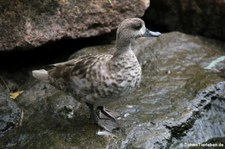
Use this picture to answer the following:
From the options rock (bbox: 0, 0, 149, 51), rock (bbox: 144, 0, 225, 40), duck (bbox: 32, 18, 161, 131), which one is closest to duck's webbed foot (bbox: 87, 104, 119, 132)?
duck (bbox: 32, 18, 161, 131)

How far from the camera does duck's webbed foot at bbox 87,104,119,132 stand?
4.96m

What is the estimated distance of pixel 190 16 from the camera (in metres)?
7.00

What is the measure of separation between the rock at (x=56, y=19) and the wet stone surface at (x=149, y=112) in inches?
20.1

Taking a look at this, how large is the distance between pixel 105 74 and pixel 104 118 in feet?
2.02

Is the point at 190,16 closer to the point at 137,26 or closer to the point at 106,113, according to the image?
the point at 137,26

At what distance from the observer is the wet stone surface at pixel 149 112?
15.7 ft

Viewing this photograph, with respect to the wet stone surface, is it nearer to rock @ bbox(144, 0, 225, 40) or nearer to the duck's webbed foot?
the duck's webbed foot

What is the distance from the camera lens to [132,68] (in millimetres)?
4777

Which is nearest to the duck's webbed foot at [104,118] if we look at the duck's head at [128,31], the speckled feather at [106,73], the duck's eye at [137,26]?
the speckled feather at [106,73]

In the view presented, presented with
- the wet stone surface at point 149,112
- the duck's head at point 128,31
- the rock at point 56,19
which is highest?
the duck's head at point 128,31

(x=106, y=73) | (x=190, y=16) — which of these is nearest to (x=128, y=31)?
(x=106, y=73)

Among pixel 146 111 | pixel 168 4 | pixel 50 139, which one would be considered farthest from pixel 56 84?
pixel 168 4

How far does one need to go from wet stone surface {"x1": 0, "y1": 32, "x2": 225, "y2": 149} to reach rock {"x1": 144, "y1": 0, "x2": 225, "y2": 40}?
72 cm

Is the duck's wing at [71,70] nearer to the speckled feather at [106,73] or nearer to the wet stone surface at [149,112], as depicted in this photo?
the speckled feather at [106,73]
